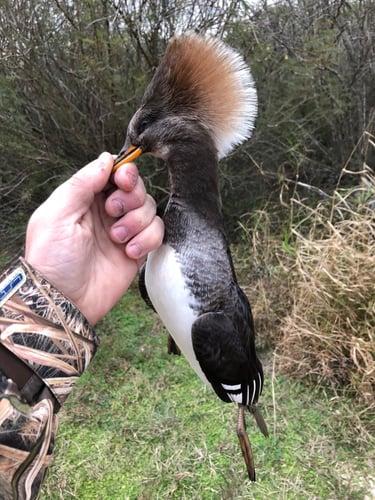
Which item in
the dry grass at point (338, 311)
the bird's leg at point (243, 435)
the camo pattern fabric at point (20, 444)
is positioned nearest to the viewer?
the camo pattern fabric at point (20, 444)

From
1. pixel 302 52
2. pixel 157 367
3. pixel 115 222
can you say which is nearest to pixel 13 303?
pixel 115 222

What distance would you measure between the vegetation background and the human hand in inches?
43.2

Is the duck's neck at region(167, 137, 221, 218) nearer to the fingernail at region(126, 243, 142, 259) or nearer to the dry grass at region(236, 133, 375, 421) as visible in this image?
the fingernail at region(126, 243, 142, 259)

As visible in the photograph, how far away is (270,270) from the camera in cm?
276

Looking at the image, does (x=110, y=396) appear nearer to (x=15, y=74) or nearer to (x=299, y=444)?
(x=299, y=444)

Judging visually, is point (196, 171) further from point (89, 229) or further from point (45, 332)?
point (45, 332)

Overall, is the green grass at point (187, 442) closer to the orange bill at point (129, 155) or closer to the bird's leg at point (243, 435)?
the bird's leg at point (243, 435)

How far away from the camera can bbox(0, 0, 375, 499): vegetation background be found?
1918 millimetres

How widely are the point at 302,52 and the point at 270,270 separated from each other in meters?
1.41

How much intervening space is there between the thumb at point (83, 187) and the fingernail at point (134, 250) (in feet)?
0.51

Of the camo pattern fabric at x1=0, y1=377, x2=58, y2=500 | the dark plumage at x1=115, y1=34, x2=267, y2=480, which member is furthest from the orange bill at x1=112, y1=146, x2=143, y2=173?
the camo pattern fabric at x1=0, y1=377, x2=58, y2=500

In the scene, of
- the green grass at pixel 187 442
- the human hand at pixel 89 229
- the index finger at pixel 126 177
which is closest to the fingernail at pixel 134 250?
the human hand at pixel 89 229

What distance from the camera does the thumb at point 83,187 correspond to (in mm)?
1017

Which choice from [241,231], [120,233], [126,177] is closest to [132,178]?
[126,177]
